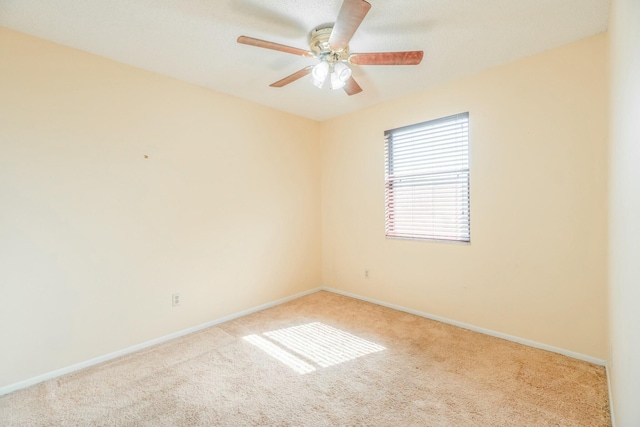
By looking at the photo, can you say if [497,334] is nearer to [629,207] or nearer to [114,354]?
[629,207]

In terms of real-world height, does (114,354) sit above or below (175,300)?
below

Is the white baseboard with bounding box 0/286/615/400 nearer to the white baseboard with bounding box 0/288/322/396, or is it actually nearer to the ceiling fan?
the white baseboard with bounding box 0/288/322/396

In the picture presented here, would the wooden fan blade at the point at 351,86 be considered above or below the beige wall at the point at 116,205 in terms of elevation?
above

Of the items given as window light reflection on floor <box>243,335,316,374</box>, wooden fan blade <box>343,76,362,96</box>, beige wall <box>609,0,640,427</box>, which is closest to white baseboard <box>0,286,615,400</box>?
window light reflection on floor <box>243,335,316,374</box>

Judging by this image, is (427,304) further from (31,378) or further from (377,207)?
(31,378)

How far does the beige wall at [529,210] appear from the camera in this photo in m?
2.10

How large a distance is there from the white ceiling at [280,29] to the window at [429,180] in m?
0.59

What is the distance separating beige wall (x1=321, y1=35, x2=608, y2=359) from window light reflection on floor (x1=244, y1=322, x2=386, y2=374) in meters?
0.97

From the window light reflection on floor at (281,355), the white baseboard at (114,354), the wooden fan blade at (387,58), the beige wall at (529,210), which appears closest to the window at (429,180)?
the beige wall at (529,210)

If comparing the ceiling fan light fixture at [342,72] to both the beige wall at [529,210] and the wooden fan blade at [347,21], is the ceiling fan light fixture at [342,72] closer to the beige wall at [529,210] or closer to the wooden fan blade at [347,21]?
the wooden fan blade at [347,21]

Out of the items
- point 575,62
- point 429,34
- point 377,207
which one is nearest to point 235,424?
point 377,207

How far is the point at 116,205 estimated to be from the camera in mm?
2342

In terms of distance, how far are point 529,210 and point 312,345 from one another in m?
2.17

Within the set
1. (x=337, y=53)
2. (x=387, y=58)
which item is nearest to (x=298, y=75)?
(x=337, y=53)
